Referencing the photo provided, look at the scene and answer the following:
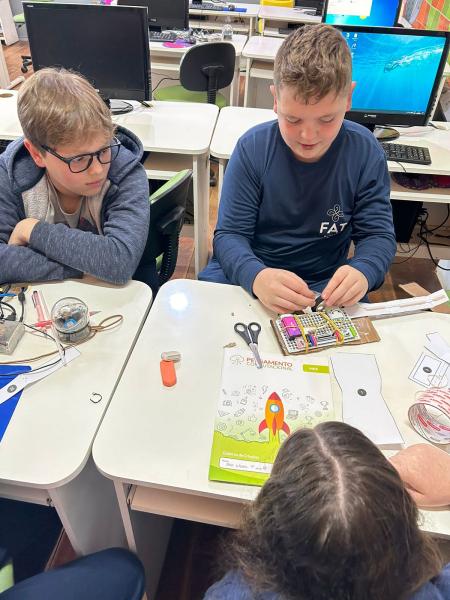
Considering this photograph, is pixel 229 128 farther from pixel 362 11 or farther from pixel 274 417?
pixel 362 11

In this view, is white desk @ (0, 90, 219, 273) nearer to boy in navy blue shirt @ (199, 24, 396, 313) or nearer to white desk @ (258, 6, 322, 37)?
boy in navy blue shirt @ (199, 24, 396, 313)

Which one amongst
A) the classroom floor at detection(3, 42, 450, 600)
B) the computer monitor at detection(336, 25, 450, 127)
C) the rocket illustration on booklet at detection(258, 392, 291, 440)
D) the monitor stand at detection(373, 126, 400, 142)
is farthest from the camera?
the monitor stand at detection(373, 126, 400, 142)

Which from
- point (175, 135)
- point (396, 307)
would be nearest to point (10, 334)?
point (396, 307)

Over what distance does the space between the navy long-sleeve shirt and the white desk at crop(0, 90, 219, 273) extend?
0.62 metres

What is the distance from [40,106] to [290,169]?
0.69 metres

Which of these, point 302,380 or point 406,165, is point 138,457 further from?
point 406,165

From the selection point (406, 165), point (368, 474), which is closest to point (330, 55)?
point (406, 165)

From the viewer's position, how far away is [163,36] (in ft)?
11.6

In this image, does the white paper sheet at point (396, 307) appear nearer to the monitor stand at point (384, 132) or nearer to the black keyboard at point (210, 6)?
the monitor stand at point (384, 132)

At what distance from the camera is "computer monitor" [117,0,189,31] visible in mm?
3568

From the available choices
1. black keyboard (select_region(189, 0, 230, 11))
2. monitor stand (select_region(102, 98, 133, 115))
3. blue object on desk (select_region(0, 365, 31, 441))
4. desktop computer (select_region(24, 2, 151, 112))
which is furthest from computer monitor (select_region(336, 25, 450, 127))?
black keyboard (select_region(189, 0, 230, 11))

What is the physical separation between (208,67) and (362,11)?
1.11 metres

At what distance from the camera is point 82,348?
100 centimetres

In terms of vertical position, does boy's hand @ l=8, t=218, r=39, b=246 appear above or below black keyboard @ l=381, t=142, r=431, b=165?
above
